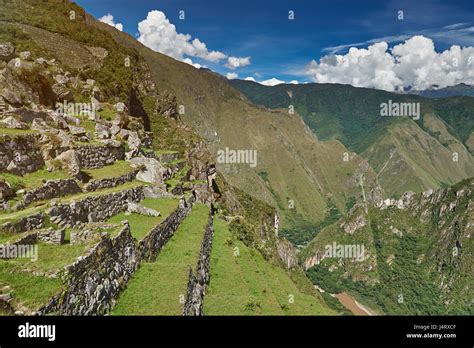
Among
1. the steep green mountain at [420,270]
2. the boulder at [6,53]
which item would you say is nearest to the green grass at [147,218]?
the boulder at [6,53]

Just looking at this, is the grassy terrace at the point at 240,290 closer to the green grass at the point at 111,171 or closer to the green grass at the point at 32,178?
the green grass at the point at 111,171

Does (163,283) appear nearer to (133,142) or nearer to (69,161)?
(69,161)

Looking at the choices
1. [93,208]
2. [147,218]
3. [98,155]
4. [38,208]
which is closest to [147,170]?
[98,155]

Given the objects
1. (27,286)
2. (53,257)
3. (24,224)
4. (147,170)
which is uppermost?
(147,170)

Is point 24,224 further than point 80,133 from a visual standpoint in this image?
No

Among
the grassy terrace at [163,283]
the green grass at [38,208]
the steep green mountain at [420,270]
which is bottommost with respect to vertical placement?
the steep green mountain at [420,270]
